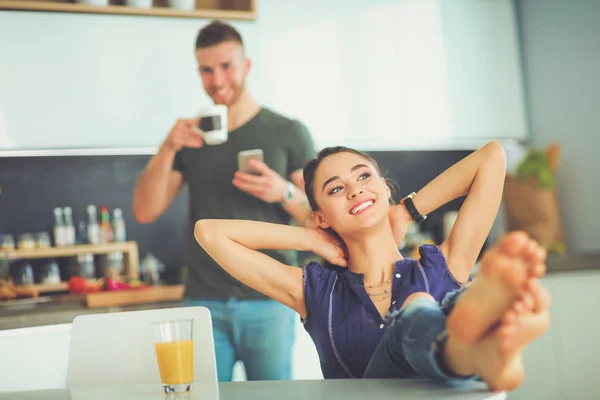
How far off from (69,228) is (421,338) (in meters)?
2.08

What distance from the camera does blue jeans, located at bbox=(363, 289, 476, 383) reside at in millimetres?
837

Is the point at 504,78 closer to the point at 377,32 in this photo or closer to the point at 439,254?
the point at 377,32

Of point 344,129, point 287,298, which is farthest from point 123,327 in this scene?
point 344,129

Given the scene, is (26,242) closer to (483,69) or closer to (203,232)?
(203,232)

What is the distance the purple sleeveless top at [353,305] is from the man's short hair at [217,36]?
1142 millimetres

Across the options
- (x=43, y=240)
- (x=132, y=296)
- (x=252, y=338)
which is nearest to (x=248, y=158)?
(x=252, y=338)

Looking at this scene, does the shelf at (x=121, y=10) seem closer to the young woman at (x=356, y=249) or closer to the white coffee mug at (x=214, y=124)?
the white coffee mug at (x=214, y=124)

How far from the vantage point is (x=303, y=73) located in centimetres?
279

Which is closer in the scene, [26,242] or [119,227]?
[26,242]

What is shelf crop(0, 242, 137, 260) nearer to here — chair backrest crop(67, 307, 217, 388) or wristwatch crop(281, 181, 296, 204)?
wristwatch crop(281, 181, 296, 204)

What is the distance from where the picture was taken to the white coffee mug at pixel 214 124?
218 cm

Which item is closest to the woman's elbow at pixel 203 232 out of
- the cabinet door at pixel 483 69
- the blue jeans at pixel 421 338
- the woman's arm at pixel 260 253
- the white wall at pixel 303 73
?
the woman's arm at pixel 260 253

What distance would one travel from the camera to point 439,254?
4.33ft

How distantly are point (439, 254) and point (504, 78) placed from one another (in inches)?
80.1
